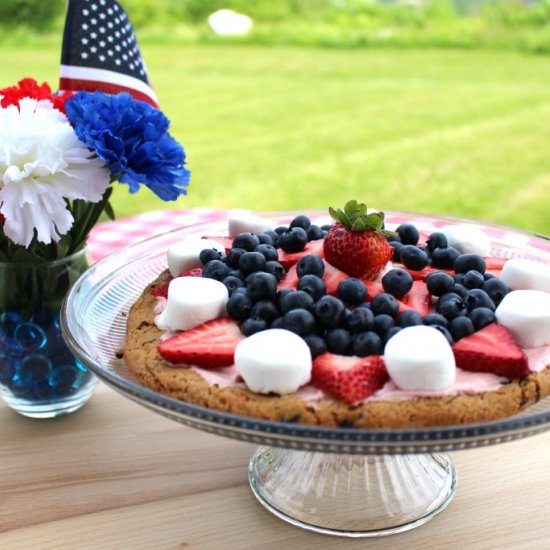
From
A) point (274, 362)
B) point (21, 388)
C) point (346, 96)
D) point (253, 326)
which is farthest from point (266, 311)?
point (346, 96)

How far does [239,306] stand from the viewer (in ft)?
3.44

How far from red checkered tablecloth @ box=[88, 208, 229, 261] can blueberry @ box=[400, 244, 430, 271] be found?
37.0 inches

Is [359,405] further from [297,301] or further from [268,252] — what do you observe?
[268,252]

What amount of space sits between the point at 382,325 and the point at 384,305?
0.11ft

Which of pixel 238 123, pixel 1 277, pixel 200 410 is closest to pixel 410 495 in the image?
pixel 200 410

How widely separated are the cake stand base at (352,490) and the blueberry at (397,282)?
233 mm

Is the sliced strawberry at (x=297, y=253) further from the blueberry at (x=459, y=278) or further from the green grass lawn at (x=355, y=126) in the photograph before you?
the green grass lawn at (x=355, y=126)

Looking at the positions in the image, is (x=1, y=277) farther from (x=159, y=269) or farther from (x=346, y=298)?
(x=346, y=298)

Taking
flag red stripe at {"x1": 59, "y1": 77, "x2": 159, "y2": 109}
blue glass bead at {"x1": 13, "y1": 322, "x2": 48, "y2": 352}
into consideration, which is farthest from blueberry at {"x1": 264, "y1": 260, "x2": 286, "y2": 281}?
flag red stripe at {"x1": 59, "y1": 77, "x2": 159, "y2": 109}

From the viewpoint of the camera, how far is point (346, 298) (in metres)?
1.05

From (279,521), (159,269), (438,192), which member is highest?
(159,269)

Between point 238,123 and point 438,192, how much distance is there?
5.07 ft

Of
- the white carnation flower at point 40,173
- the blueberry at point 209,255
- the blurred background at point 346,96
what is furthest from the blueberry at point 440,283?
the blurred background at point 346,96

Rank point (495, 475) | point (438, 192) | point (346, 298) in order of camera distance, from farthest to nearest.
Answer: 1. point (438, 192)
2. point (495, 475)
3. point (346, 298)
